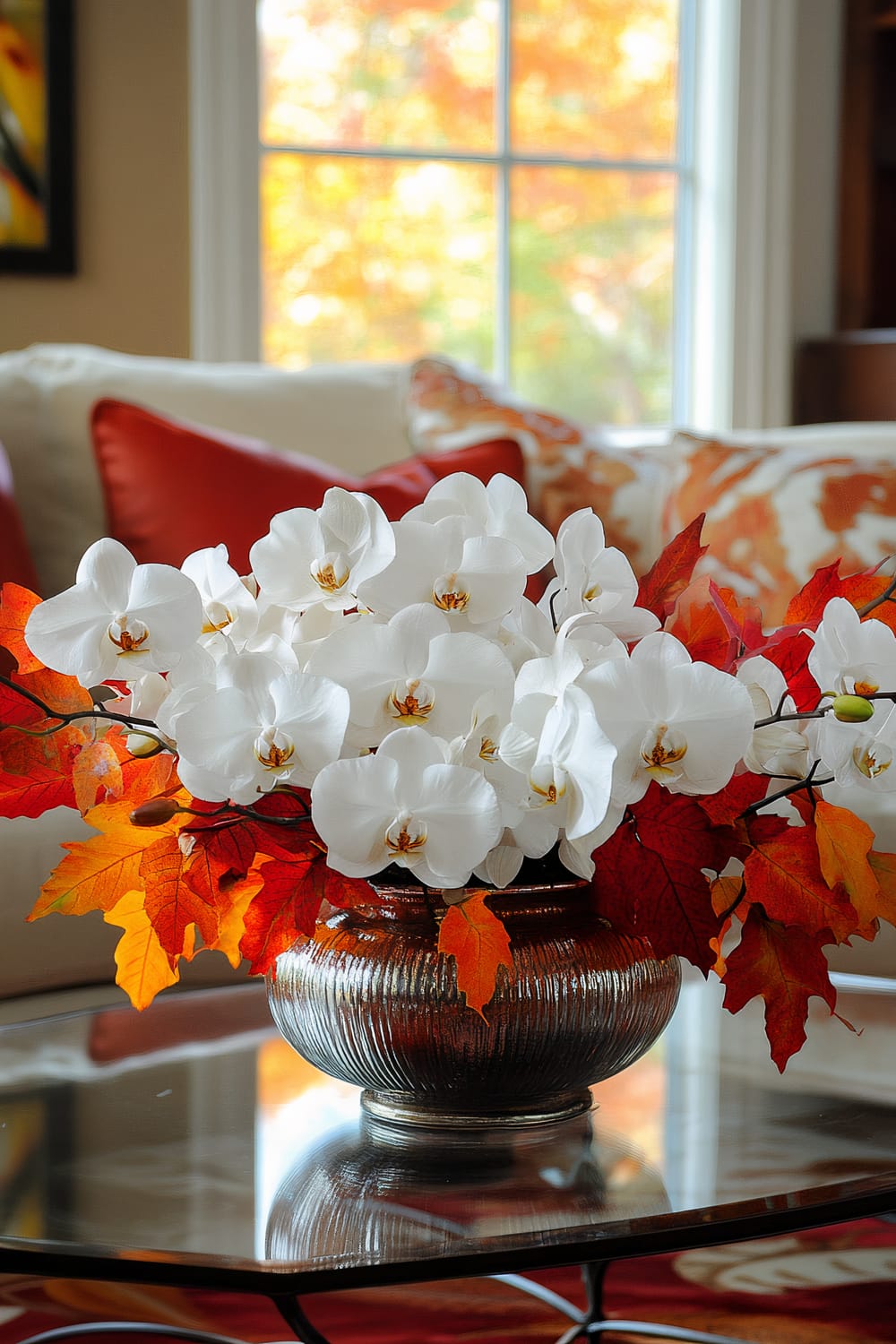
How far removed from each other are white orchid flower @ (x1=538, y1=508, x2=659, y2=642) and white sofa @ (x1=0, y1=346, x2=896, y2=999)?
128 cm

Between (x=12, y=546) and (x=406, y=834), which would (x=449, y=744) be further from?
(x=12, y=546)

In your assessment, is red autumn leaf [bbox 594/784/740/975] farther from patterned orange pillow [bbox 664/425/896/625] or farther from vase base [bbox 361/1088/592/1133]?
patterned orange pillow [bbox 664/425/896/625]

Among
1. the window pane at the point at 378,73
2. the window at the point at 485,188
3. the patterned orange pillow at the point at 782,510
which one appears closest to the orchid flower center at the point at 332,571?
the patterned orange pillow at the point at 782,510

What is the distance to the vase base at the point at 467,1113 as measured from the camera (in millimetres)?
777

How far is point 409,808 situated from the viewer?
0.65m

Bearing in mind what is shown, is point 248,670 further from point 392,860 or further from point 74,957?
point 74,957

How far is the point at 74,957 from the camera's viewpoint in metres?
1.44

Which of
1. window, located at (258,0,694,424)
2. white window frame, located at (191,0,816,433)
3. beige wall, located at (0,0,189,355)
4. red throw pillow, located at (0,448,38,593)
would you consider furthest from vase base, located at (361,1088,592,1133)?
white window frame, located at (191,0,816,433)

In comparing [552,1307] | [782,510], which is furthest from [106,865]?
[782,510]

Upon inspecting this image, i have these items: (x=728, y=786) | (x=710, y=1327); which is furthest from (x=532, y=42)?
(x=728, y=786)

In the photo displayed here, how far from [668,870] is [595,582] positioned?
157mm

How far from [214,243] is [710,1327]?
2265 mm

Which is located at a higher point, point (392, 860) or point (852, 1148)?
point (392, 860)

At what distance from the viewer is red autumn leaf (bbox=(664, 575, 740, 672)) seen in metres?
→ 0.74
